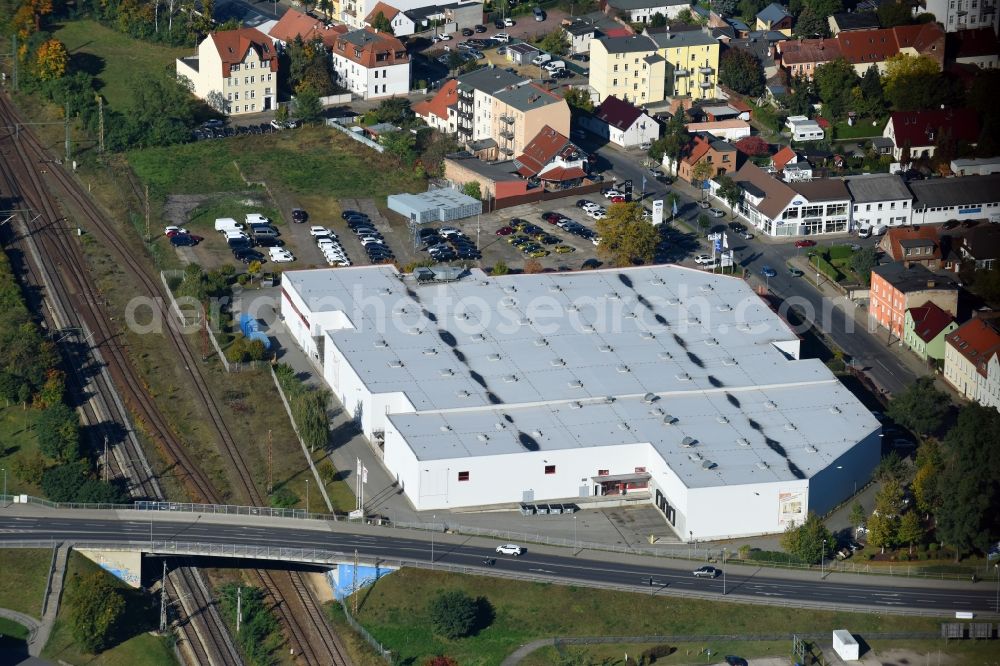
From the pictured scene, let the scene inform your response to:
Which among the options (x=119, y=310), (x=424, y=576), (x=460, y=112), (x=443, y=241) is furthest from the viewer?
(x=460, y=112)

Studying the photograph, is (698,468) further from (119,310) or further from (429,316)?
(119,310)

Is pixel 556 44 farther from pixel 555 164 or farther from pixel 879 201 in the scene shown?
pixel 879 201

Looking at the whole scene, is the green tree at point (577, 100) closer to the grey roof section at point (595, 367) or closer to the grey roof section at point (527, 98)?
the grey roof section at point (527, 98)

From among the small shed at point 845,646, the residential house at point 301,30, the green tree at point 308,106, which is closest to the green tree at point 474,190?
the green tree at point 308,106

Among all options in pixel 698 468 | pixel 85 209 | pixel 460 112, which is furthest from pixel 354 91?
pixel 698 468

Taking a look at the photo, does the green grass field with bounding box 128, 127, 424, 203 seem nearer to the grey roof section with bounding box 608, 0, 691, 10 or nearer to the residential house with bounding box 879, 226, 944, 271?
the grey roof section with bounding box 608, 0, 691, 10
